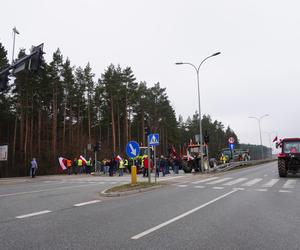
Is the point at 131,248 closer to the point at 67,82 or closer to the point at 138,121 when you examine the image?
the point at 67,82

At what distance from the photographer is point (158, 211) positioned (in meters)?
8.62

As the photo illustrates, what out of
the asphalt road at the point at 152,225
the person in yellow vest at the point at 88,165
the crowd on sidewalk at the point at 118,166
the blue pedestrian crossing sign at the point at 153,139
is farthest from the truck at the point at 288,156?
the person in yellow vest at the point at 88,165

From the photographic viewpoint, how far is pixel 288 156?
2031 cm

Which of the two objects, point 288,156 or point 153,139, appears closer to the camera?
point 153,139

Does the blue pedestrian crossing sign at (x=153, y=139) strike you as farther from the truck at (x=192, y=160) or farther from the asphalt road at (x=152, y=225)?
the truck at (x=192, y=160)

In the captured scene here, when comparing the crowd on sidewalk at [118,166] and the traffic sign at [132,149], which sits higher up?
the traffic sign at [132,149]

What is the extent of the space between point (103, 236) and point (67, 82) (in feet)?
143

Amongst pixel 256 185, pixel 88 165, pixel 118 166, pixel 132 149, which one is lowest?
pixel 256 185

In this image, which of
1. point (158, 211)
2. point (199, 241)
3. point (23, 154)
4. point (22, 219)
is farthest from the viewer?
point (23, 154)

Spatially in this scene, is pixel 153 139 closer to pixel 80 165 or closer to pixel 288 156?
pixel 288 156

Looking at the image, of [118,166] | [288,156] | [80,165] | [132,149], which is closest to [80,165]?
[80,165]

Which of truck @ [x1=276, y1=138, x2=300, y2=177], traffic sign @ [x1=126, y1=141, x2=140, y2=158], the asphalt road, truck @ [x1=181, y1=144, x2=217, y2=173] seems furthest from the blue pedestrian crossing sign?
truck @ [x1=181, y1=144, x2=217, y2=173]

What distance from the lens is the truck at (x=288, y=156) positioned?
2030 centimetres

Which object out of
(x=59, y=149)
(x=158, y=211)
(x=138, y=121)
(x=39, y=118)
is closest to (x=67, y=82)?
(x=39, y=118)
